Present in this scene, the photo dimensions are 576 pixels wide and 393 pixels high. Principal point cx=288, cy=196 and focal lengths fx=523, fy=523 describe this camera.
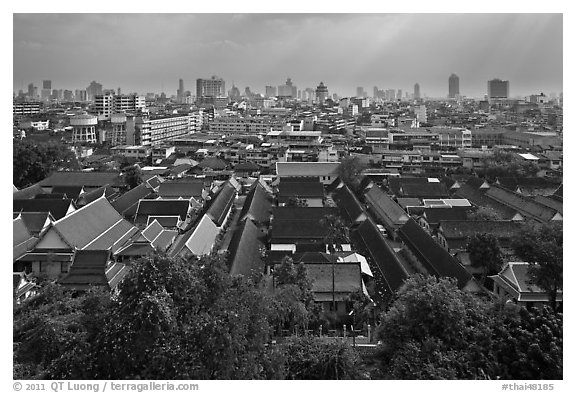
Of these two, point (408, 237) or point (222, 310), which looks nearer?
point (222, 310)

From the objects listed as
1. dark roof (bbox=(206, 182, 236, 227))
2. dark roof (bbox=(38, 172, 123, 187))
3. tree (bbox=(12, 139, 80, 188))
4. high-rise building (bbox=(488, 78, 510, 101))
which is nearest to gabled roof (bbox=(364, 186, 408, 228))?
dark roof (bbox=(206, 182, 236, 227))

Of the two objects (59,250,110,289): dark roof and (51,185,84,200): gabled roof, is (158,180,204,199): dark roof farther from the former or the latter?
(59,250,110,289): dark roof

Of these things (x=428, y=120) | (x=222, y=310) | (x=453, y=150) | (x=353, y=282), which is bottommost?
(x=353, y=282)

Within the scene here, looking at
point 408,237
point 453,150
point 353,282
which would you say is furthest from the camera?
point 453,150

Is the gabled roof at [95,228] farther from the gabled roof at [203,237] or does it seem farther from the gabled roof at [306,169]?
the gabled roof at [306,169]

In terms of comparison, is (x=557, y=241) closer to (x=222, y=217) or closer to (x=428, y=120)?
(x=222, y=217)

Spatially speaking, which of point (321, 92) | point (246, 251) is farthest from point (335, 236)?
point (321, 92)

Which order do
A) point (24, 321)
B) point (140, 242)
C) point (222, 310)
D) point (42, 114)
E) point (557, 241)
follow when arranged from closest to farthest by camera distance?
point (222, 310)
point (24, 321)
point (557, 241)
point (140, 242)
point (42, 114)
